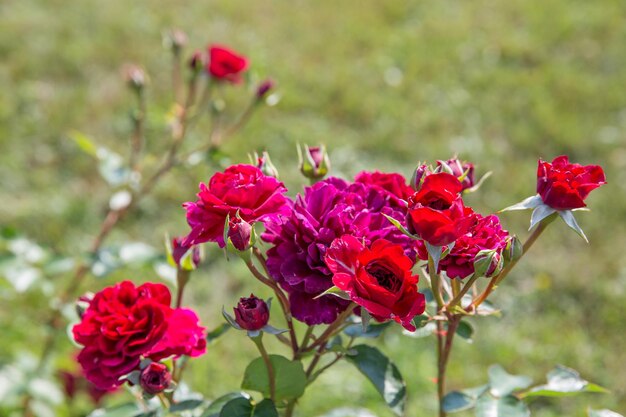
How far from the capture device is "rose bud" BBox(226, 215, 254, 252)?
2.67 ft

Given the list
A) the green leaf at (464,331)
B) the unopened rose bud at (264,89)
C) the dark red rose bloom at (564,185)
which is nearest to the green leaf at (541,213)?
the dark red rose bloom at (564,185)

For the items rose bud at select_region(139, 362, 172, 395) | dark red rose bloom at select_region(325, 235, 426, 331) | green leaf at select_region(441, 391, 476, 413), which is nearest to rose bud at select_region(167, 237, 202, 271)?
rose bud at select_region(139, 362, 172, 395)

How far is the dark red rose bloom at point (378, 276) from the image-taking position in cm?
78

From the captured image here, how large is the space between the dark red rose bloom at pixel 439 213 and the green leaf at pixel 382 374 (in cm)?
25

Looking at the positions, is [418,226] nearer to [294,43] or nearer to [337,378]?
[337,378]

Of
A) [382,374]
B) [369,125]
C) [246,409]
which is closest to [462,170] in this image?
[382,374]

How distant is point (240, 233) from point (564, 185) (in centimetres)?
37

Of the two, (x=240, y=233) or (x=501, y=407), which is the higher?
(x=240, y=233)

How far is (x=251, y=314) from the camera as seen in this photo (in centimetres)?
84

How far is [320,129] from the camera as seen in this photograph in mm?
3301

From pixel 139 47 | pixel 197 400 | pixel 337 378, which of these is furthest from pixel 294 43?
pixel 197 400

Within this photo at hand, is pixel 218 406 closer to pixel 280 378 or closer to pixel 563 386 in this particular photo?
pixel 280 378

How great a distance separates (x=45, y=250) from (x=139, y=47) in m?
2.21

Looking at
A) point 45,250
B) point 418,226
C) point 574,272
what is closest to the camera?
point 418,226
